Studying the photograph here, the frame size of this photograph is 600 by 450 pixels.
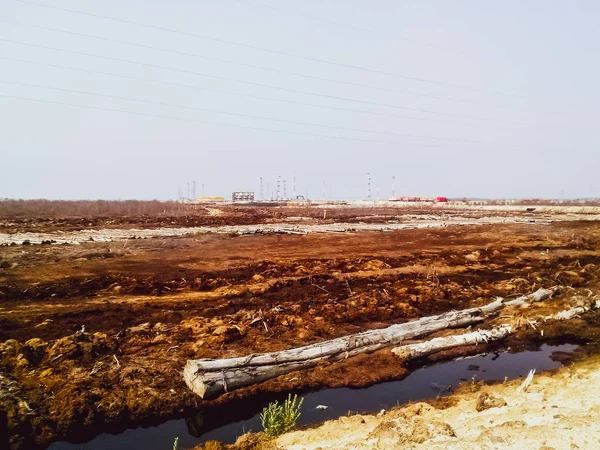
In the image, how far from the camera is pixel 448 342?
8.35m

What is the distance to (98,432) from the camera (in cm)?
566

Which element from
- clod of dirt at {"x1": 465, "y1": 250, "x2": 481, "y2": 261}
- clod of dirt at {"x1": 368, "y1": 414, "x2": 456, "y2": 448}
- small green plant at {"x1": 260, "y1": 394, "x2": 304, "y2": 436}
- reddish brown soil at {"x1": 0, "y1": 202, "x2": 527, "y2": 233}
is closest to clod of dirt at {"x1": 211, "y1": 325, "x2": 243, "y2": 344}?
small green plant at {"x1": 260, "y1": 394, "x2": 304, "y2": 436}

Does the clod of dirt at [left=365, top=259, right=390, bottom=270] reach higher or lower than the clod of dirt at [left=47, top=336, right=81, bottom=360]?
higher

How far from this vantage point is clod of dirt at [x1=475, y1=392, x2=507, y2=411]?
18.1 feet

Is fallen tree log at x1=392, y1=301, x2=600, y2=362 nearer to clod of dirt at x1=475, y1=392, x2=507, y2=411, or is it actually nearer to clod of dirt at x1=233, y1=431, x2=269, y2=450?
clod of dirt at x1=475, y1=392, x2=507, y2=411

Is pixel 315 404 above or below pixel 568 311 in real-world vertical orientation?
below

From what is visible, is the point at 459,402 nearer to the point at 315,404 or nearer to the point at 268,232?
the point at 315,404

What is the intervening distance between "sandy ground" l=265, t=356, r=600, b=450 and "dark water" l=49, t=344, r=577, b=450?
74 centimetres

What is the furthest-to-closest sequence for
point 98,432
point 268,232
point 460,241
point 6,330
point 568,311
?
point 268,232 < point 460,241 < point 568,311 < point 6,330 < point 98,432

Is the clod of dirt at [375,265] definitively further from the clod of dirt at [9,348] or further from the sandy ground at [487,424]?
the clod of dirt at [9,348]

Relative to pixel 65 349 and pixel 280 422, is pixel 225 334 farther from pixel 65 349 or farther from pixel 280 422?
pixel 280 422

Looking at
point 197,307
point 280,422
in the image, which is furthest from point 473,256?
point 280,422

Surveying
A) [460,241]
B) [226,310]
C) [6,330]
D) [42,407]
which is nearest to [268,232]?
[460,241]

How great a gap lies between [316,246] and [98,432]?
644 inches
